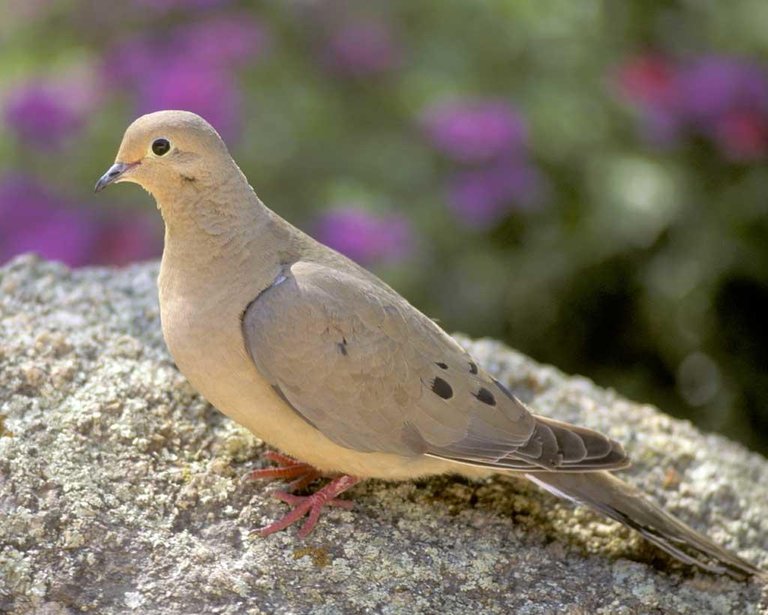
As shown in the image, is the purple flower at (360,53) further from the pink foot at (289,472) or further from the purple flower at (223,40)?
the pink foot at (289,472)

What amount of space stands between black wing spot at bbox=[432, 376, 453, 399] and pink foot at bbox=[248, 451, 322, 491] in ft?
1.27

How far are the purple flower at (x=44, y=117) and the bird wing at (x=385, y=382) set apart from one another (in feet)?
7.59

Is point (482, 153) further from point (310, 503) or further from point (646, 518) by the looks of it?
point (310, 503)

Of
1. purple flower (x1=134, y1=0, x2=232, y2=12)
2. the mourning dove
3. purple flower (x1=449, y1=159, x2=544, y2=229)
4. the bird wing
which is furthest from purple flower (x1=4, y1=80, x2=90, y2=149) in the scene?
the bird wing

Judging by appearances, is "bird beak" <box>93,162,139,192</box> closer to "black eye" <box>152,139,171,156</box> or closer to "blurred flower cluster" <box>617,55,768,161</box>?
"black eye" <box>152,139,171,156</box>

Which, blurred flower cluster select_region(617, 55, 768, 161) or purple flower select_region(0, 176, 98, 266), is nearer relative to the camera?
purple flower select_region(0, 176, 98, 266)

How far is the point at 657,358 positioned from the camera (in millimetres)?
4766

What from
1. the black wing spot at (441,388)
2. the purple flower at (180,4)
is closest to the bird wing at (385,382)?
the black wing spot at (441,388)

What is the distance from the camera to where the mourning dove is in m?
2.68

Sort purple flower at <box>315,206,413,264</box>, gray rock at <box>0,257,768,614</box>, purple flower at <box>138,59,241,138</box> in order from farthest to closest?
purple flower at <box>138,59,241,138</box> < purple flower at <box>315,206,413,264</box> < gray rock at <box>0,257,768,614</box>

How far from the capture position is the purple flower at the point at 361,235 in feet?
14.8

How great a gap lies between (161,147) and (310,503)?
0.92m

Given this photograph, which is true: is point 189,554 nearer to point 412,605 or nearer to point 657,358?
point 412,605

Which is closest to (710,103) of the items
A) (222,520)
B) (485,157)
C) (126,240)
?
(485,157)
